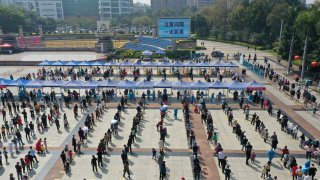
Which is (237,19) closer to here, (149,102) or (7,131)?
(149,102)

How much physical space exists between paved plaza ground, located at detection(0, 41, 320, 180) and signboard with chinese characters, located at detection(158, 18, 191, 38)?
97.9 feet

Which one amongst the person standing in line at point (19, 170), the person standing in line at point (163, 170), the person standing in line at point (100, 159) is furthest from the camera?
the person standing in line at point (100, 159)

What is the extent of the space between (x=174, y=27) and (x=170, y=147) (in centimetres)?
4026

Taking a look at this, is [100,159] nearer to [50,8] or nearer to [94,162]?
[94,162]

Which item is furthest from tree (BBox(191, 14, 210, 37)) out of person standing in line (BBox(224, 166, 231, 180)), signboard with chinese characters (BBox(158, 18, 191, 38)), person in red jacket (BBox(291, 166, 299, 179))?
person standing in line (BBox(224, 166, 231, 180))

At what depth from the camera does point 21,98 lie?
111 ft

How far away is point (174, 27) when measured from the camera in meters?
59.9

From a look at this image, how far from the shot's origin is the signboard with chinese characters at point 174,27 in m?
59.6

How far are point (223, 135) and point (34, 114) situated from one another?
55.4ft

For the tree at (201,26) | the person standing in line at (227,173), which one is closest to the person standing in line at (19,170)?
the person standing in line at (227,173)

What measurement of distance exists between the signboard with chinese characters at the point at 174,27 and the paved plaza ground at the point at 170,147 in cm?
2983

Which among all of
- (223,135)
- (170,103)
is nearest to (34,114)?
(170,103)

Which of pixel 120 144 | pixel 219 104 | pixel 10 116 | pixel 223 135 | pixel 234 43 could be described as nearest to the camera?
pixel 120 144

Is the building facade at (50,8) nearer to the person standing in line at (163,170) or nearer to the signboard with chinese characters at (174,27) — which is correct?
the signboard with chinese characters at (174,27)
